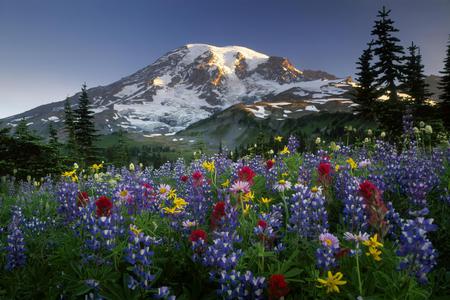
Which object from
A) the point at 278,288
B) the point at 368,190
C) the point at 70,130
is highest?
the point at 70,130

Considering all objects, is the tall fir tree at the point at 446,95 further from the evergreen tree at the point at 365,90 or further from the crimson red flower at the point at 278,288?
the crimson red flower at the point at 278,288

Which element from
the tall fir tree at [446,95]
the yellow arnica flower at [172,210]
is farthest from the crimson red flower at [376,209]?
the tall fir tree at [446,95]

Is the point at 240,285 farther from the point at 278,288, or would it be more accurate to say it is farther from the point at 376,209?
the point at 376,209

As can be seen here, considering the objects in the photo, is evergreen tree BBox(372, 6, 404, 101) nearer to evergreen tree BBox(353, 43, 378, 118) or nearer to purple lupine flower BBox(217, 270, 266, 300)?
evergreen tree BBox(353, 43, 378, 118)

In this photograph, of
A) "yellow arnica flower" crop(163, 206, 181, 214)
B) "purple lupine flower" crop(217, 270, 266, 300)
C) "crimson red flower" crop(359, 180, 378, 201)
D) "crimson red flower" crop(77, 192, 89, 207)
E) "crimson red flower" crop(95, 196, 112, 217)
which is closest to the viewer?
"purple lupine flower" crop(217, 270, 266, 300)

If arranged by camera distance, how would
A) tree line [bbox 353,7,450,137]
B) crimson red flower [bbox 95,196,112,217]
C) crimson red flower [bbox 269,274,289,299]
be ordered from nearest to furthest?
crimson red flower [bbox 269,274,289,299] → crimson red flower [bbox 95,196,112,217] → tree line [bbox 353,7,450,137]

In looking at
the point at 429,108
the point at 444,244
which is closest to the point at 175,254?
the point at 444,244

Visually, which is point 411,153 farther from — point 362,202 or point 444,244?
point 362,202

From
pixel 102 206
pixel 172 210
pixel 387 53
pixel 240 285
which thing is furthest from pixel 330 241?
pixel 387 53

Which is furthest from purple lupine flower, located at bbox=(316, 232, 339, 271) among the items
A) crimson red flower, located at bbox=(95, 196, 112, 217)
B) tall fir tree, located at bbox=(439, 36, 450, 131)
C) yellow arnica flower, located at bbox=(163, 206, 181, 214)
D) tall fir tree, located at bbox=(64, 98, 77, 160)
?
tall fir tree, located at bbox=(439, 36, 450, 131)

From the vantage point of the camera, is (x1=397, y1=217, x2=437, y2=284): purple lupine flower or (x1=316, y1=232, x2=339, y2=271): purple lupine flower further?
(x1=316, y1=232, x2=339, y2=271): purple lupine flower

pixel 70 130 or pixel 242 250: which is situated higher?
pixel 70 130

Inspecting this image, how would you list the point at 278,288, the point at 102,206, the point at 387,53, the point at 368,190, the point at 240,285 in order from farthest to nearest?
the point at 387,53 → the point at 102,206 → the point at 368,190 → the point at 240,285 → the point at 278,288

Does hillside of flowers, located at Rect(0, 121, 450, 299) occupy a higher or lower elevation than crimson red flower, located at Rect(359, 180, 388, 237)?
lower
